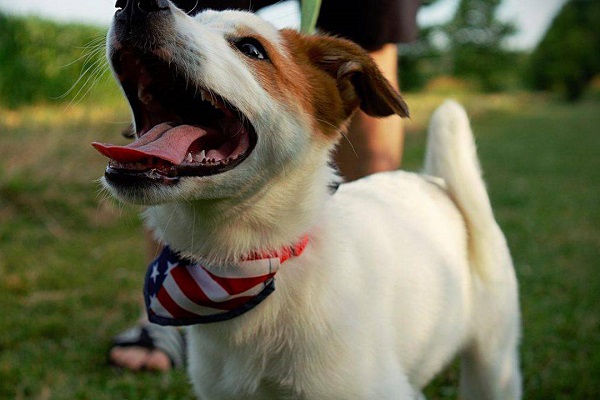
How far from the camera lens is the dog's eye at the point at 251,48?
2.00 meters

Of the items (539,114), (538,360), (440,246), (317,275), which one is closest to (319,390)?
(317,275)

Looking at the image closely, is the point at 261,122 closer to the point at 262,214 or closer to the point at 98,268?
the point at 262,214

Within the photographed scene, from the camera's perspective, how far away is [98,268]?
506 centimetres

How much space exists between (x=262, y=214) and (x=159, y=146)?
0.42 meters

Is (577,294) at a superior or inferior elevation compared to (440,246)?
inferior

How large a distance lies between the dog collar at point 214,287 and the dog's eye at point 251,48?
565mm

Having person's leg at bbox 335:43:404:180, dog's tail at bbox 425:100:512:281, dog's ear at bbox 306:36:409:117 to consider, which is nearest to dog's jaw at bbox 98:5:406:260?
dog's ear at bbox 306:36:409:117

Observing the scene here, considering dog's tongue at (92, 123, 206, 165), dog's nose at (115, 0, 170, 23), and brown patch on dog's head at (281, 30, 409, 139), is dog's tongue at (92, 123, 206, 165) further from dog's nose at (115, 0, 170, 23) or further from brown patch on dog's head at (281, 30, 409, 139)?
brown patch on dog's head at (281, 30, 409, 139)

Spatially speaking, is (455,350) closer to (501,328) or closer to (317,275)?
(501,328)

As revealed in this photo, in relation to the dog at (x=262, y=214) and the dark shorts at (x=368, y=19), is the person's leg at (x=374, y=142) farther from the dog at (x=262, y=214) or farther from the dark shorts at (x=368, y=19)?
the dog at (x=262, y=214)

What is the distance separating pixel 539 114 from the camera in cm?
2297

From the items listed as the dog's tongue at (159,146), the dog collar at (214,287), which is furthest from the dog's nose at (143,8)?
the dog collar at (214,287)

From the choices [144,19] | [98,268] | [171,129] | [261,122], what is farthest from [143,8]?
[98,268]

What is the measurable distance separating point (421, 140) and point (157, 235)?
11713 millimetres
